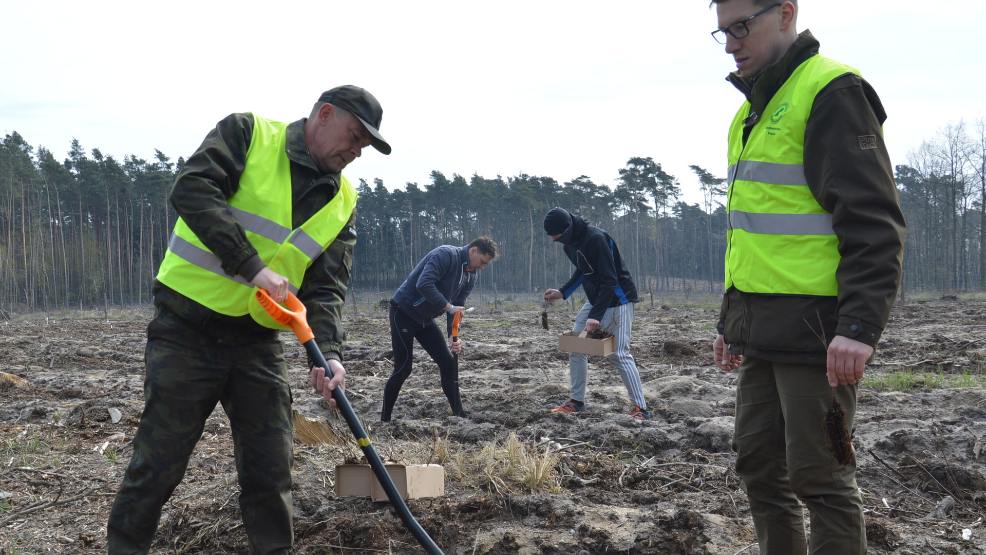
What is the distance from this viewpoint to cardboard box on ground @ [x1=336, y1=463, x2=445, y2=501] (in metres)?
3.90

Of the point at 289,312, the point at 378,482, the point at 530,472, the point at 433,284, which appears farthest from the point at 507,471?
the point at 433,284

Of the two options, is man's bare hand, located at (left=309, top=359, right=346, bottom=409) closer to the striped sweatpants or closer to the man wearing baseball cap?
the man wearing baseball cap

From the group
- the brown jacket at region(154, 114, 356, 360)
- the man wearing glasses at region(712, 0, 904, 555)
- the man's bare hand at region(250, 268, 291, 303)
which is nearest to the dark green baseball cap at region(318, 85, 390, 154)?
the brown jacket at region(154, 114, 356, 360)

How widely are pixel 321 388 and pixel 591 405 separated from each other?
5473 mm

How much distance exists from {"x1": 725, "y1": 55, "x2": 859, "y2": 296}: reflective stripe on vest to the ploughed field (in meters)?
1.62

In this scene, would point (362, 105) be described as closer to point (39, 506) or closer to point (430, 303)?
point (39, 506)

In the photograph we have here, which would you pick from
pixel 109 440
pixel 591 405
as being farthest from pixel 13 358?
pixel 591 405

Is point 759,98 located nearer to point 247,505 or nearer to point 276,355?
point 276,355

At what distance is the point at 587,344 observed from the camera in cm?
715

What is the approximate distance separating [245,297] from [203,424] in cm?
54

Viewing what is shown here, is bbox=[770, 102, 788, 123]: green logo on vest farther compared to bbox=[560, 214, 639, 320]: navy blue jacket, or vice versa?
bbox=[560, 214, 639, 320]: navy blue jacket

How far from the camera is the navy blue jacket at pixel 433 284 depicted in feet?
24.2

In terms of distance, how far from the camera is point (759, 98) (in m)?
2.60

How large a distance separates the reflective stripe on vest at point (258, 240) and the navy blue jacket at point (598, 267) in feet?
13.9
